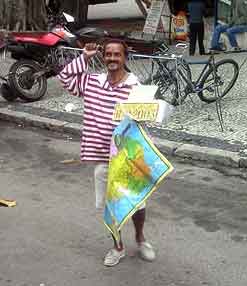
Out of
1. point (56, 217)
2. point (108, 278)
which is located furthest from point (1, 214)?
point (108, 278)

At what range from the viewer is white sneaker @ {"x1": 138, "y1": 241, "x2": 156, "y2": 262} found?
4441mm

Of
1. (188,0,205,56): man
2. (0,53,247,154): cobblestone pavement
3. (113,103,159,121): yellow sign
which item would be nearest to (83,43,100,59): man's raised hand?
(113,103,159,121): yellow sign

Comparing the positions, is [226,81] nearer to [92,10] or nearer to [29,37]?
[29,37]

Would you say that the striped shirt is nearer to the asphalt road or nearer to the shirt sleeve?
the shirt sleeve

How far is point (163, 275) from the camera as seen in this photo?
422 centimetres

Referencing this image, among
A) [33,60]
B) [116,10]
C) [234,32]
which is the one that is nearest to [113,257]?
[33,60]

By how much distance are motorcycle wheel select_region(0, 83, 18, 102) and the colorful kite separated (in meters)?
6.23

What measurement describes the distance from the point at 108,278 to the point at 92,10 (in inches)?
666

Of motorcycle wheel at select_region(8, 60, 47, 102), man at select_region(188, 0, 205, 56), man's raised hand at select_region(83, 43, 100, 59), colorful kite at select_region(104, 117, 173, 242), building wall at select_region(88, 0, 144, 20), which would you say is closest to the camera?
colorful kite at select_region(104, 117, 173, 242)

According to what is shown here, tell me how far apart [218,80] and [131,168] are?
5170 mm

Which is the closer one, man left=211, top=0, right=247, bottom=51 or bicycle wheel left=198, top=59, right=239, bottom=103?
bicycle wheel left=198, top=59, right=239, bottom=103

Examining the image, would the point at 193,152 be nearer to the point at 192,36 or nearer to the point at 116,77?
the point at 116,77

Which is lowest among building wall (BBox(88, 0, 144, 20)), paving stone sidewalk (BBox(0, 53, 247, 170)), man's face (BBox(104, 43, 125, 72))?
paving stone sidewalk (BBox(0, 53, 247, 170))

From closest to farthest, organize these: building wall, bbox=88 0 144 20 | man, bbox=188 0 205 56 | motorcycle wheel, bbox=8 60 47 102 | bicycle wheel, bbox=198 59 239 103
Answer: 1. bicycle wheel, bbox=198 59 239 103
2. motorcycle wheel, bbox=8 60 47 102
3. man, bbox=188 0 205 56
4. building wall, bbox=88 0 144 20
